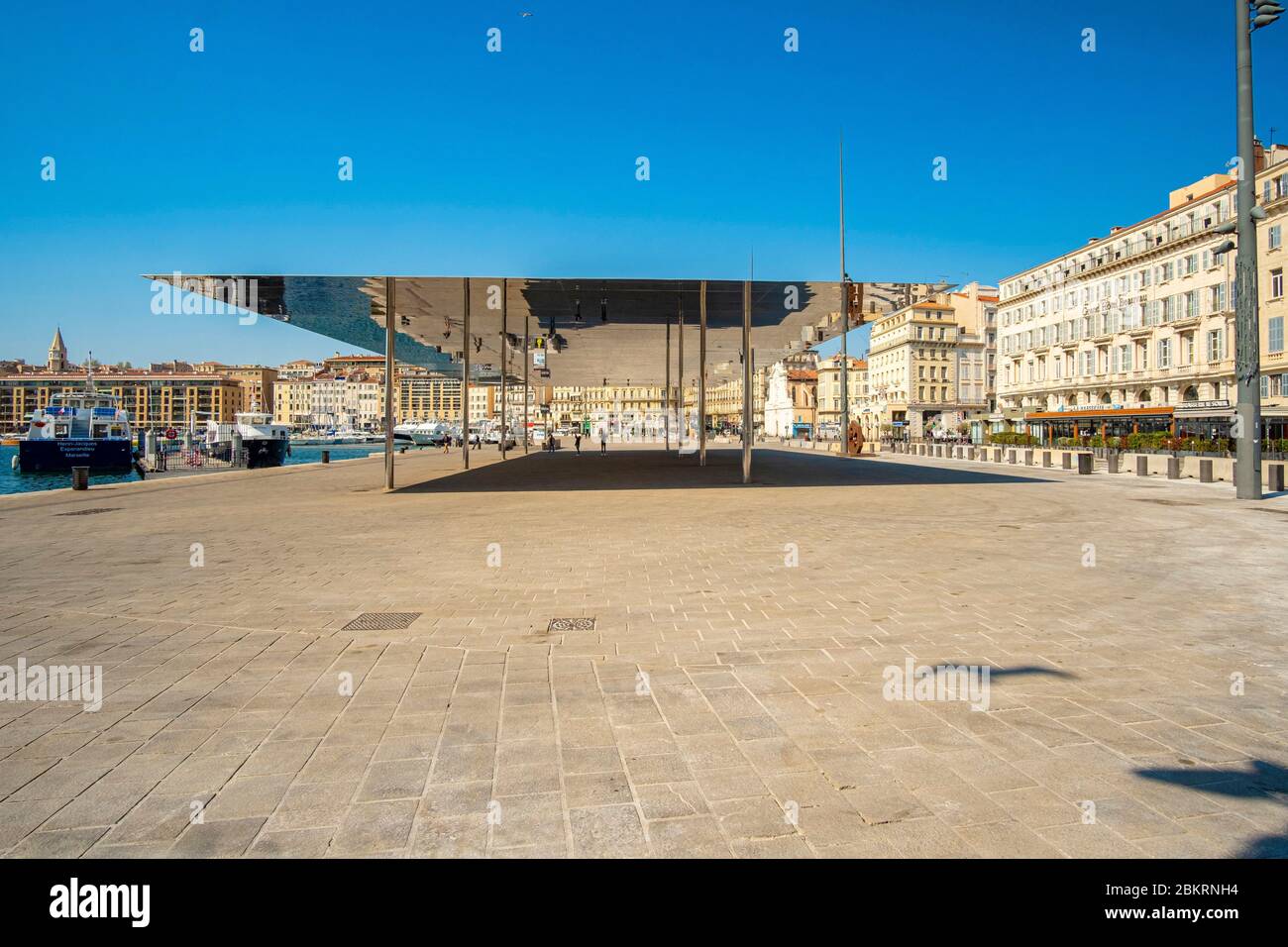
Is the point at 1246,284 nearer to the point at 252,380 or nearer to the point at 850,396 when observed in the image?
the point at 850,396

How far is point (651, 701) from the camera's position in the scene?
4004 millimetres

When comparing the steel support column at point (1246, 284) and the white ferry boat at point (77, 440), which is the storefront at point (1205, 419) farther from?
the white ferry boat at point (77, 440)

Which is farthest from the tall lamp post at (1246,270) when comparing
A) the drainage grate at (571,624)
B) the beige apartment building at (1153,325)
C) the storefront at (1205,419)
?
the storefront at (1205,419)

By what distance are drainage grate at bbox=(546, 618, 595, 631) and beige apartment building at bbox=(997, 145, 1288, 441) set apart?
1686 inches

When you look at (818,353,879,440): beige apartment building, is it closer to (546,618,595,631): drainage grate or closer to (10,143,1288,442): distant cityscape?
(10,143,1288,442): distant cityscape

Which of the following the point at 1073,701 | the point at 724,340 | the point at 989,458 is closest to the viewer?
the point at 1073,701

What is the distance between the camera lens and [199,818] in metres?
2.75

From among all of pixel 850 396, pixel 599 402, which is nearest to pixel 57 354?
pixel 599 402

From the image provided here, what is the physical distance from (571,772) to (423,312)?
70.7 ft

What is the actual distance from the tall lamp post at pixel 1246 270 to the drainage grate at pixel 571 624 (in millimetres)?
15172

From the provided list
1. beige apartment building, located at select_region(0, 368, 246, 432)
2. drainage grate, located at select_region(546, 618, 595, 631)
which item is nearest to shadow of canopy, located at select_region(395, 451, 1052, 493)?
drainage grate, located at select_region(546, 618, 595, 631)
